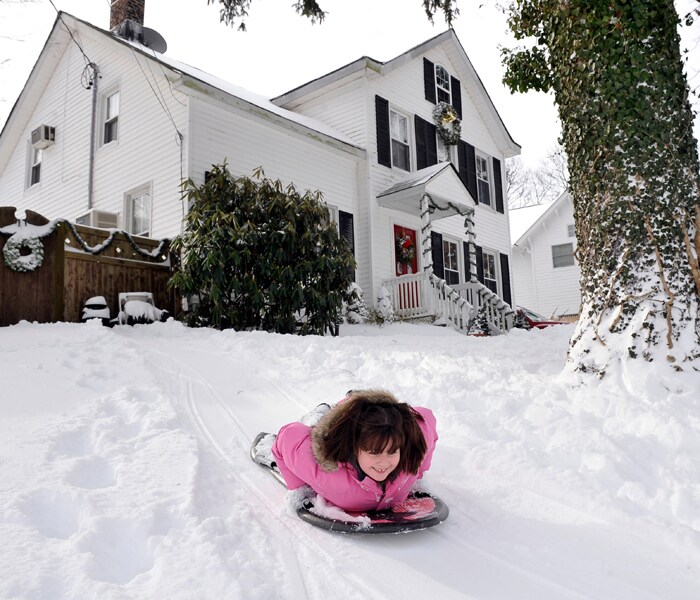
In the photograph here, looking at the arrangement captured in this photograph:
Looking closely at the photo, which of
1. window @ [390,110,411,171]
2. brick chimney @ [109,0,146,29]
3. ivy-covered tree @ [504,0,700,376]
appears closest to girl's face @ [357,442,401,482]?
ivy-covered tree @ [504,0,700,376]

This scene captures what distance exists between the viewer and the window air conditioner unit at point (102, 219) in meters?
12.1

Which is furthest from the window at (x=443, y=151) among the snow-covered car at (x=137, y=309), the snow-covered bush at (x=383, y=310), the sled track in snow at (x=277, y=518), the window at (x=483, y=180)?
the sled track in snow at (x=277, y=518)

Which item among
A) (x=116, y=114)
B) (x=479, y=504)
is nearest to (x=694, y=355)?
(x=479, y=504)

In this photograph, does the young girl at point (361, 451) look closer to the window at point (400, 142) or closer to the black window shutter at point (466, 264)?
the window at point (400, 142)

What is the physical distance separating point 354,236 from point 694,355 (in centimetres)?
1030

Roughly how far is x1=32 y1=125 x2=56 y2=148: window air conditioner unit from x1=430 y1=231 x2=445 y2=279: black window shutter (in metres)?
10.2

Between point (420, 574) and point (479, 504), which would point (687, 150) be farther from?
point (420, 574)

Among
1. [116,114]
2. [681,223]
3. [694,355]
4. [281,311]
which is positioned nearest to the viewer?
[694,355]

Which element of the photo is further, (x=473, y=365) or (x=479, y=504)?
(x=473, y=365)

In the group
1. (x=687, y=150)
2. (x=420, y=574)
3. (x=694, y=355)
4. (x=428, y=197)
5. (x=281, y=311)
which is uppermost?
→ (x=428, y=197)

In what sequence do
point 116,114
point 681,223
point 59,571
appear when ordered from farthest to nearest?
point 116,114 → point 681,223 → point 59,571

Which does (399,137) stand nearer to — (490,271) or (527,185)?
(490,271)

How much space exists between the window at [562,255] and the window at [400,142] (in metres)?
12.4

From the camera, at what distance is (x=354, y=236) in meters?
14.0
